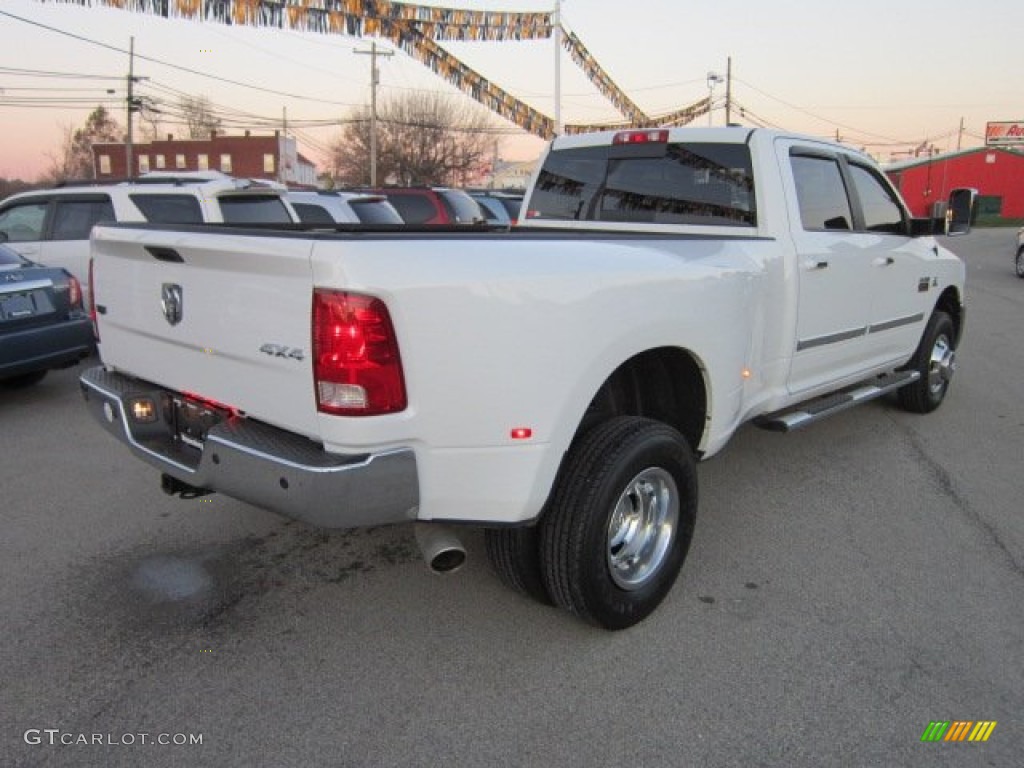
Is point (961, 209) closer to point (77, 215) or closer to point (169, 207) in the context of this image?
point (169, 207)

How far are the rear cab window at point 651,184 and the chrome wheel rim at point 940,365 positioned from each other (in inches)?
114

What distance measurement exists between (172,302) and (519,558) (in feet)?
5.29

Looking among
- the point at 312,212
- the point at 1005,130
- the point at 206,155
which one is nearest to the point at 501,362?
the point at 312,212

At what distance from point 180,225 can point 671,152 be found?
262cm

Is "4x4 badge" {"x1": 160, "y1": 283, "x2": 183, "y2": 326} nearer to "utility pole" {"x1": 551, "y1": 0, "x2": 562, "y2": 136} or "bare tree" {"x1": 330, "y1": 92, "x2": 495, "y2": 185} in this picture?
"utility pole" {"x1": 551, "y1": 0, "x2": 562, "y2": 136}

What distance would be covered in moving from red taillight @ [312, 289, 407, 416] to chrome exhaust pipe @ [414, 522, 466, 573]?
559 millimetres

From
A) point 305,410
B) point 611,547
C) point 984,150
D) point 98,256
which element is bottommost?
point 611,547

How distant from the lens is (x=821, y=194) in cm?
456

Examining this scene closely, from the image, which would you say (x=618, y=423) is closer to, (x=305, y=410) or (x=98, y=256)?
(x=305, y=410)

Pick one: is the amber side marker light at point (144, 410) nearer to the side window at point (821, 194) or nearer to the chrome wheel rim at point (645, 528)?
the chrome wheel rim at point (645, 528)

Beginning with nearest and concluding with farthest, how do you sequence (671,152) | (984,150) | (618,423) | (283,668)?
(283,668) < (618,423) < (671,152) < (984,150)

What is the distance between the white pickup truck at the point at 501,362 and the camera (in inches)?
93.1

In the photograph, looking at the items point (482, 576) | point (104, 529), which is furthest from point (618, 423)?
point (104, 529)

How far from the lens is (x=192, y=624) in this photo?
10.3 feet
